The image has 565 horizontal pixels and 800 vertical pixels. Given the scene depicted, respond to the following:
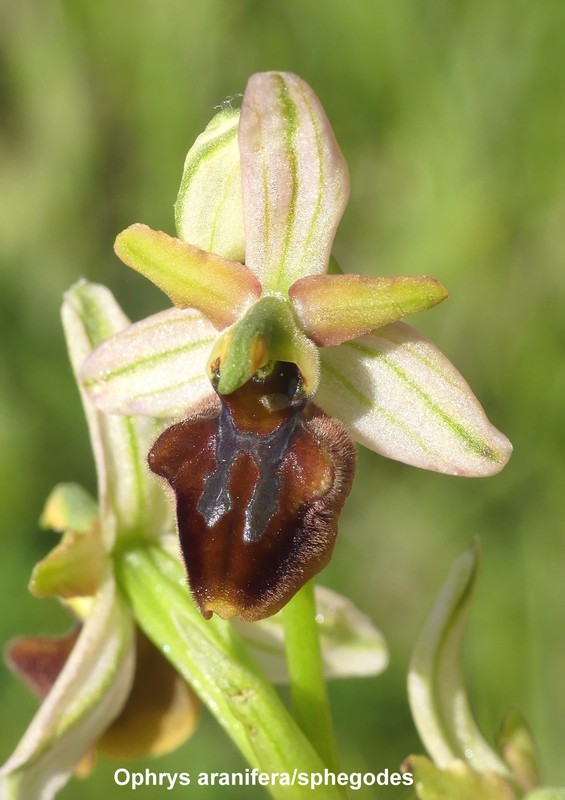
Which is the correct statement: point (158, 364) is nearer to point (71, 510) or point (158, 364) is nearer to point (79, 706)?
point (71, 510)

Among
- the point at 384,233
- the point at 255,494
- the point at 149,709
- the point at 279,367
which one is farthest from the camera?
the point at 384,233

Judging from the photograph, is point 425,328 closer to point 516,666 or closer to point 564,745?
point 516,666

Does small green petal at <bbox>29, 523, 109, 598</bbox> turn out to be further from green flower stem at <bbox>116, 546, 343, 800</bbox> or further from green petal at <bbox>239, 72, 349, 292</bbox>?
green petal at <bbox>239, 72, 349, 292</bbox>

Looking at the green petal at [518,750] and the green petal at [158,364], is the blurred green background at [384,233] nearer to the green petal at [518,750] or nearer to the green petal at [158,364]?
the green petal at [518,750]

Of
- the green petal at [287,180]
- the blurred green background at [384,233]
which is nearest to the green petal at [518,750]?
the green petal at [287,180]

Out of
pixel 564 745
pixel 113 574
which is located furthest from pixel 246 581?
pixel 564 745

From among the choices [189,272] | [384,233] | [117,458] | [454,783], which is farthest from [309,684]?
[384,233]

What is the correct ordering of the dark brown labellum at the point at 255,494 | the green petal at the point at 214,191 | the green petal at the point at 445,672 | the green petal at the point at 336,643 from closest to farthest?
the dark brown labellum at the point at 255,494, the green petal at the point at 214,191, the green petal at the point at 445,672, the green petal at the point at 336,643

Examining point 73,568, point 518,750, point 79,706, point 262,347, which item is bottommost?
point 518,750
